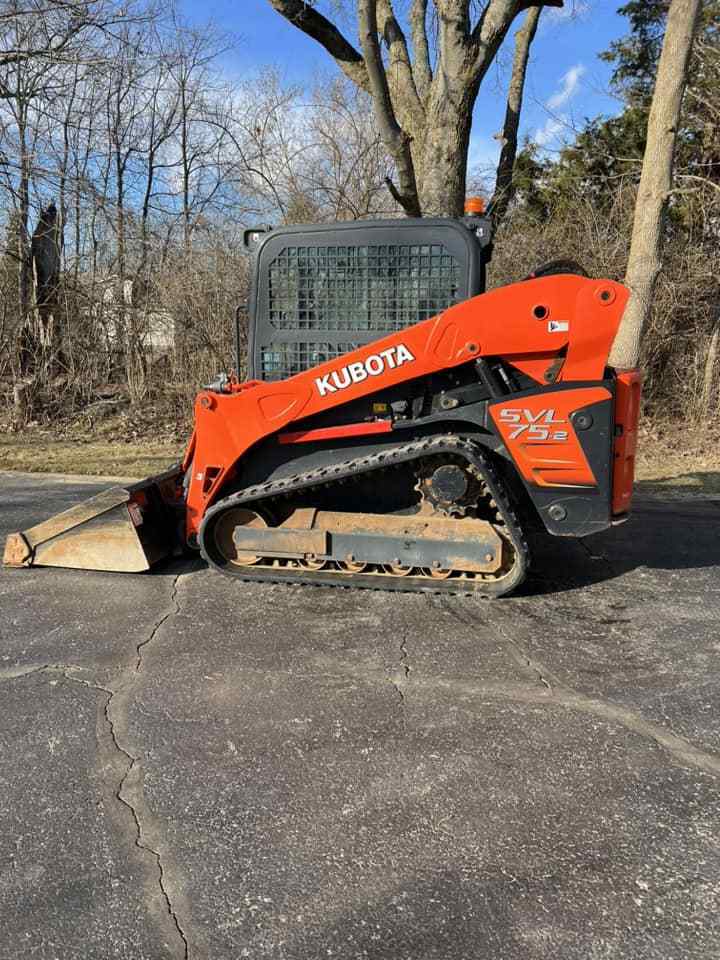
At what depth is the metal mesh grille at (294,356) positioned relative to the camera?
15.6 ft

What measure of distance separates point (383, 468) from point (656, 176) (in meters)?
7.75

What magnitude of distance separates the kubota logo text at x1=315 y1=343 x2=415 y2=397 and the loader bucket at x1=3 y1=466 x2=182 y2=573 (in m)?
1.55

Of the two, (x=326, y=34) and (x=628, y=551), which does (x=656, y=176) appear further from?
(x=628, y=551)

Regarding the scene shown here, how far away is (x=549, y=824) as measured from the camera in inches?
93.6

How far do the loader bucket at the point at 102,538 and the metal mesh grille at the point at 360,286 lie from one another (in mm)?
1565

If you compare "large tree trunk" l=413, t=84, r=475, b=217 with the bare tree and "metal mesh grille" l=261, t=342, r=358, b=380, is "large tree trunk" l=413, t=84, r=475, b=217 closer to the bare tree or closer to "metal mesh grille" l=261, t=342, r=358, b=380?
the bare tree

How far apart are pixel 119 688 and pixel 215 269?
10427 mm

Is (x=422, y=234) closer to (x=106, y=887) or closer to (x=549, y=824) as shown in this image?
(x=549, y=824)

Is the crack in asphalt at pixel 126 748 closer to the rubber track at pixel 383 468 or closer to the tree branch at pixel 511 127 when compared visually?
the rubber track at pixel 383 468

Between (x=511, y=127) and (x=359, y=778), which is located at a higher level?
(x=511, y=127)

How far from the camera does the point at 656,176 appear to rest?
979cm

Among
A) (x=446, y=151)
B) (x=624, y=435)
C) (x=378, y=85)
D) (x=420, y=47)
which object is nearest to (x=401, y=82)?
(x=378, y=85)

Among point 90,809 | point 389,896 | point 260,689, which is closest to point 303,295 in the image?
point 260,689

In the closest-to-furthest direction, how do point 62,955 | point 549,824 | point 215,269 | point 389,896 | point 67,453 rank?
point 62,955, point 389,896, point 549,824, point 67,453, point 215,269
